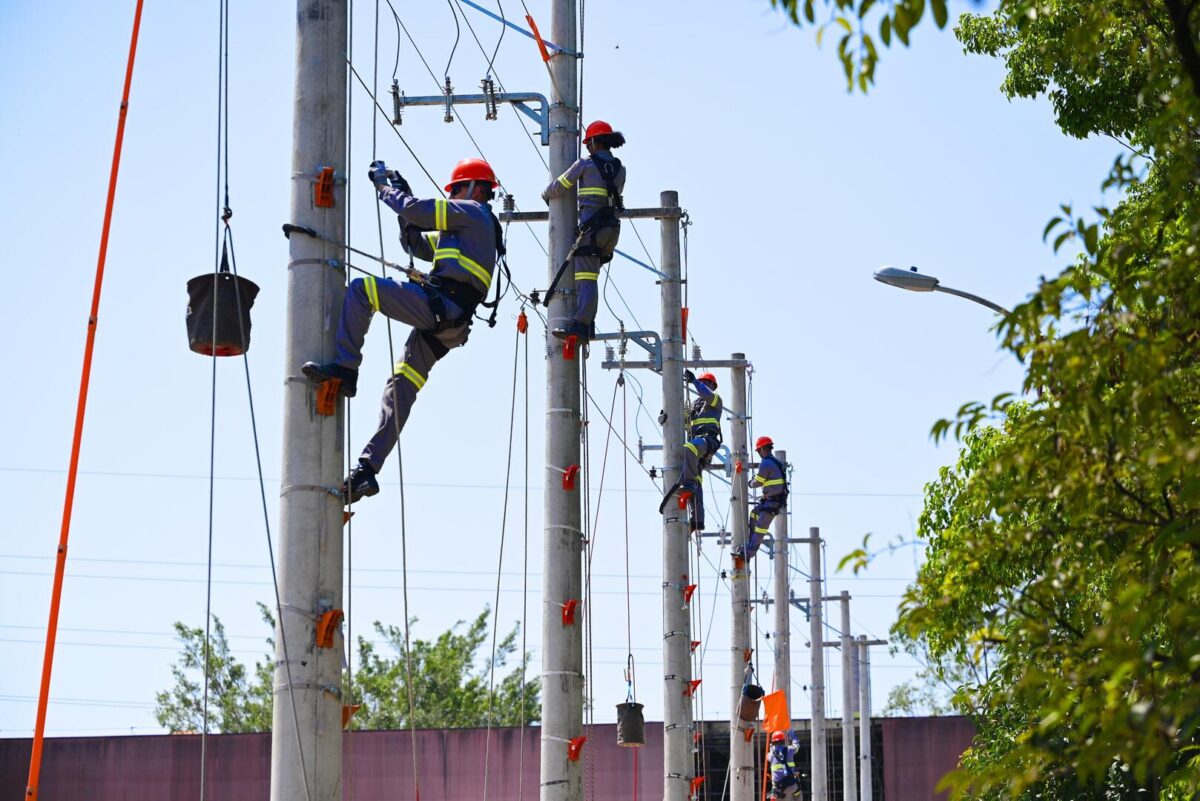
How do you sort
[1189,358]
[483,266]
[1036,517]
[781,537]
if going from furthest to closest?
[781,537], [1036,517], [483,266], [1189,358]

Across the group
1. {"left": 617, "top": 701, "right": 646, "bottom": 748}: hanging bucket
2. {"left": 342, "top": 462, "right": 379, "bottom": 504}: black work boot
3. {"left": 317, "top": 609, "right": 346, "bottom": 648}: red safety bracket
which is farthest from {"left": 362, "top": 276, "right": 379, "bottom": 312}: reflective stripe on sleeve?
{"left": 617, "top": 701, "right": 646, "bottom": 748}: hanging bucket

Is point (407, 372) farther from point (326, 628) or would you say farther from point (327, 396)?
point (326, 628)

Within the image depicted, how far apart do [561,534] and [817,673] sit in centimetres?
2026

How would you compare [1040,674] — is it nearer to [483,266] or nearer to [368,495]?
[368,495]

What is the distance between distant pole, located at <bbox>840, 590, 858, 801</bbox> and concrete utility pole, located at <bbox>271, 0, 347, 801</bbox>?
25631 millimetres

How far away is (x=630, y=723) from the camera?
16984mm

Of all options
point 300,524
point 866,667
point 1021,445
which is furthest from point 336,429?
point 866,667

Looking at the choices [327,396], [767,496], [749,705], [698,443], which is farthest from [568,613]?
[767,496]

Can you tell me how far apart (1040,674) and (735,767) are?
17.7m

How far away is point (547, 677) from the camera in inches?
499

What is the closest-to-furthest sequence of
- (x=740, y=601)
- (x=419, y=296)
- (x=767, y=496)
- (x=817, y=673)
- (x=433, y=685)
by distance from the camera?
(x=419, y=296) < (x=740, y=601) < (x=767, y=496) < (x=817, y=673) < (x=433, y=685)

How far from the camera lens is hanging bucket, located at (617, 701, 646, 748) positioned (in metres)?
17.0

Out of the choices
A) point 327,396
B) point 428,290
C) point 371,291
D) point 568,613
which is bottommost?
point 568,613

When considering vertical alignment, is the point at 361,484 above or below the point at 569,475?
below
